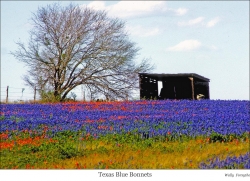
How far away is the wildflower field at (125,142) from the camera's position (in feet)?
28.1

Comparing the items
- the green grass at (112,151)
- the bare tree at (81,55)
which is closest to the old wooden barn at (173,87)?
the bare tree at (81,55)

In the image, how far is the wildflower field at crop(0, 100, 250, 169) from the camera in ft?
28.1

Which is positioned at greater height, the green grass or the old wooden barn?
the old wooden barn

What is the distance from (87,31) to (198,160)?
918 inches

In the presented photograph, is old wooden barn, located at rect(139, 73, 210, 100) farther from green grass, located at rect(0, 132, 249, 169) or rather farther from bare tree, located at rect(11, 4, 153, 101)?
green grass, located at rect(0, 132, 249, 169)

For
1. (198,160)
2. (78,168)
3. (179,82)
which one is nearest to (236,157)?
(198,160)

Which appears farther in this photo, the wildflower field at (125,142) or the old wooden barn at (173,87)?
the old wooden barn at (173,87)

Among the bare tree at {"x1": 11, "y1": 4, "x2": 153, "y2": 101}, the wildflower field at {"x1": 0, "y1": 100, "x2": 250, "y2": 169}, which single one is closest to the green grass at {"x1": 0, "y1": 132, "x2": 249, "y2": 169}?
the wildflower field at {"x1": 0, "y1": 100, "x2": 250, "y2": 169}

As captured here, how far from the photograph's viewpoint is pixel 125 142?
442 inches

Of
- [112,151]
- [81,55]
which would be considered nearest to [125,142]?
[112,151]

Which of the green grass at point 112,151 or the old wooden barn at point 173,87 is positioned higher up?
the old wooden barn at point 173,87

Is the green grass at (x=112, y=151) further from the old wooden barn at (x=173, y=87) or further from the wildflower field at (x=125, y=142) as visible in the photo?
the old wooden barn at (x=173, y=87)

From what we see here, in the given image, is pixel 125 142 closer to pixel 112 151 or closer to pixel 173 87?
pixel 112 151

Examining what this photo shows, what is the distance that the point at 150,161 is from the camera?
8602mm
